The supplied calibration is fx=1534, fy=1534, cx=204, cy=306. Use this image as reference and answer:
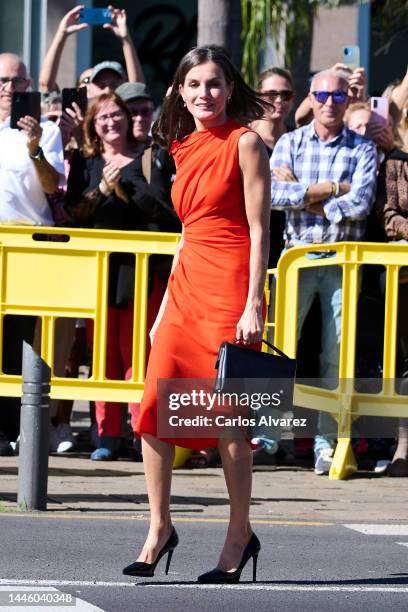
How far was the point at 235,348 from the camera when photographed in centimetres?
598

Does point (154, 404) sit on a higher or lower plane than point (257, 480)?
higher

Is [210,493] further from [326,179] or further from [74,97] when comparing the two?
[74,97]

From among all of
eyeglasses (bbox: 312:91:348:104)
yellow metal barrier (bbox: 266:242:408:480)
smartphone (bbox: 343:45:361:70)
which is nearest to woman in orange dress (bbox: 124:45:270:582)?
yellow metal barrier (bbox: 266:242:408:480)

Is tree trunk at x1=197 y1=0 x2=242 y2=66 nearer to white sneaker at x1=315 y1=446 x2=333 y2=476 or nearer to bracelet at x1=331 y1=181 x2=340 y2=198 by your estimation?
bracelet at x1=331 y1=181 x2=340 y2=198

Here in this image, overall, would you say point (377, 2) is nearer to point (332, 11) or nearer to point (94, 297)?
point (332, 11)

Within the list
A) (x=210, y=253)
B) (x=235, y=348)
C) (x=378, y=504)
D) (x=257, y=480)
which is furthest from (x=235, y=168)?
(x=257, y=480)

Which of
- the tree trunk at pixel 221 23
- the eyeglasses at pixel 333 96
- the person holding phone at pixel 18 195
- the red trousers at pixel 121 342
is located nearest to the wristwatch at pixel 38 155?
the person holding phone at pixel 18 195

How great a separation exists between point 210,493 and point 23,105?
2916mm

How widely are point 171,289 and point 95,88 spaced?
5.87 m

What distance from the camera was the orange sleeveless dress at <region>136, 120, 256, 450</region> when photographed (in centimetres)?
617

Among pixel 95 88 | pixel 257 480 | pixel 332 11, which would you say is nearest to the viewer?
pixel 257 480

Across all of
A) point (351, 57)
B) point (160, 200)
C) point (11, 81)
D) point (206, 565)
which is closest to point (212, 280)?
point (206, 565)

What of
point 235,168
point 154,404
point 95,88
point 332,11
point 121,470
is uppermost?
point 332,11

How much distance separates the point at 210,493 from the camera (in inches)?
353
